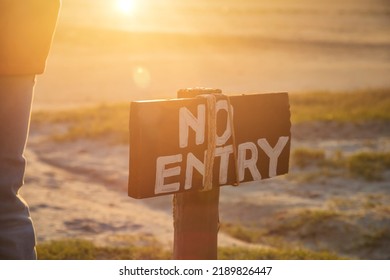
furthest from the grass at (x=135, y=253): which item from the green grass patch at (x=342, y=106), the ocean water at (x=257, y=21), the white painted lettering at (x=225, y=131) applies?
the ocean water at (x=257, y=21)

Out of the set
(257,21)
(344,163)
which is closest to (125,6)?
(257,21)

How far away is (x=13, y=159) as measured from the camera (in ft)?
7.42

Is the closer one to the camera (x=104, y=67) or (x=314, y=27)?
(x=104, y=67)

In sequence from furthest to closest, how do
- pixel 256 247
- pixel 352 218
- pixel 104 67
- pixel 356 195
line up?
pixel 104 67, pixel 356 195, pixel 352 218, pixel 256 247

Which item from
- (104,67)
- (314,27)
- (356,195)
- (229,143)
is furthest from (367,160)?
(314,27)

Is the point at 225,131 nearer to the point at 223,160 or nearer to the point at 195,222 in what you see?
the point at 223,160

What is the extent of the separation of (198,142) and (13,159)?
1.82ft

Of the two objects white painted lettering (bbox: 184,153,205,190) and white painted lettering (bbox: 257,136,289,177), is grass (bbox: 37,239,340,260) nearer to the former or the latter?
white painted lettering (bbox: 257,136,289,177)

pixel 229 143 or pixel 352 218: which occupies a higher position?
pixel 229 143

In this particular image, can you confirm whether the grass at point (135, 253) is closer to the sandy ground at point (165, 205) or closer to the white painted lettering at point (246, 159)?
the sandy ground at point (165, 205)

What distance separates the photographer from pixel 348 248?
526 centimetres

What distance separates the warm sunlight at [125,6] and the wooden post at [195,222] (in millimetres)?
46132
